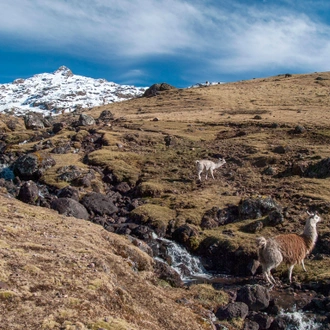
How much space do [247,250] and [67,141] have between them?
31.9 metres

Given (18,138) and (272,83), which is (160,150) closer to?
(18,138)

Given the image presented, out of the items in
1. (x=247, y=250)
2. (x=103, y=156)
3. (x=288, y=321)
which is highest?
(x=103, y=156)

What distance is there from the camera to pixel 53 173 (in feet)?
109

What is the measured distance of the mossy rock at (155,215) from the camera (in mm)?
23469

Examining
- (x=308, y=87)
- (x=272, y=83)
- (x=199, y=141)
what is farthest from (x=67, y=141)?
(x=272, y=83)

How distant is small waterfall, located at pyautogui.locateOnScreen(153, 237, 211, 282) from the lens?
1906 cm

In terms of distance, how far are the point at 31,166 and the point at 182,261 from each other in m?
20.0

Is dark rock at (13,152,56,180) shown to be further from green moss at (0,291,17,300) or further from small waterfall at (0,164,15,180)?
green moss at (0,291,17,300)

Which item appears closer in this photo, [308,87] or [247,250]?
[247,250]

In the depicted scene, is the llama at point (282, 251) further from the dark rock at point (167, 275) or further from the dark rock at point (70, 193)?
the dark rock at point (70, 193)

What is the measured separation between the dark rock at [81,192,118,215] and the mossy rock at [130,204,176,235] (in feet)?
6.39

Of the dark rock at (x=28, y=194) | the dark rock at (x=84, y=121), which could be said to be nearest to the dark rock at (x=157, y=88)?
the dark rock at (x=84, y=121)

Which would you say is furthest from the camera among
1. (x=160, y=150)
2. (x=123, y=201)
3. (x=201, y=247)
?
(x=160, y=150)

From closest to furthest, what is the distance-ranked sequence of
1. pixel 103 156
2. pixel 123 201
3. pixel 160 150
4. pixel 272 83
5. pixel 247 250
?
pixel 247 250 < pixel 123 201 < pixel 103 156 < pixel 160 150 < pixel 272 83
